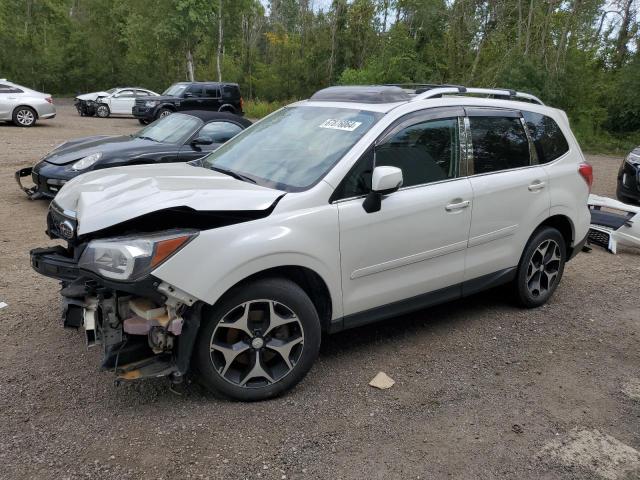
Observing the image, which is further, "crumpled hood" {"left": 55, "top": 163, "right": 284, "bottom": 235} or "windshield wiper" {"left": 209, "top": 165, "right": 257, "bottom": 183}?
"windshield wiper" {"left": 209, "top": 165, "right": 257, "bottom": 183}

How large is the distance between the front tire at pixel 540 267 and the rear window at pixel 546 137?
25.6 inches

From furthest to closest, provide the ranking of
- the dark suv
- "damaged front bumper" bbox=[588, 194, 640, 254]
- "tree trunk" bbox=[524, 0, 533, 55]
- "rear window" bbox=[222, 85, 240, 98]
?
1. "rear window" bbox=[222, 85, 240, 98]
2. the dark suv
3. "tree trunk" bbox=[524, 0, 533, 55]
4. "damaged front bumper" bbox=[588, 194, 640, 254]

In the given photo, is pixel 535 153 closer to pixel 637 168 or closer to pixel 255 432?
pixel 255 432

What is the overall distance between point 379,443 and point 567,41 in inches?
814

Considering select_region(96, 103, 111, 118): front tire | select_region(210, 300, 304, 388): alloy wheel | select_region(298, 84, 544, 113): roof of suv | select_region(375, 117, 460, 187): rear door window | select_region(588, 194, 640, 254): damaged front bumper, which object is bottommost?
select_region(96, 103, 111, 118): front tire

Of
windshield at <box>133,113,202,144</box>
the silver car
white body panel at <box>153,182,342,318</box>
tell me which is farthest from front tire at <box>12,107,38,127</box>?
white body panel at <box>153,182,342,318</box>

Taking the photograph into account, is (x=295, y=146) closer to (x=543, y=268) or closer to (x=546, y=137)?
(x=546, y=137)

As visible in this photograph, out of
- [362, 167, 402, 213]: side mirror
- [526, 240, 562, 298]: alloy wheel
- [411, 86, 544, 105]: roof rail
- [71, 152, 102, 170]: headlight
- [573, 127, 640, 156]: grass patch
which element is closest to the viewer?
[362, 167, 402, 213]: side mirror

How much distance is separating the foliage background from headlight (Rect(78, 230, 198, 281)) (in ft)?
61.1

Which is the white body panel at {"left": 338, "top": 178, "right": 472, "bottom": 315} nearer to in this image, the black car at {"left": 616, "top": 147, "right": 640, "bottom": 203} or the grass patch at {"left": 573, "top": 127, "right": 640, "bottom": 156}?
the black car at {"left": 616, "top": 147, "right": 640, "bottom": 203}

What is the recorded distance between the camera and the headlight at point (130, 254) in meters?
2.89

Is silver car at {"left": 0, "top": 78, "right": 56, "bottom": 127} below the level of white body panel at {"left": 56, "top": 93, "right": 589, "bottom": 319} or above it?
below

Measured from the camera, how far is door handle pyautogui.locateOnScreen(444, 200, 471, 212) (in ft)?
13.2

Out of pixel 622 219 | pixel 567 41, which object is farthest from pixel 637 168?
pixel 567 41
